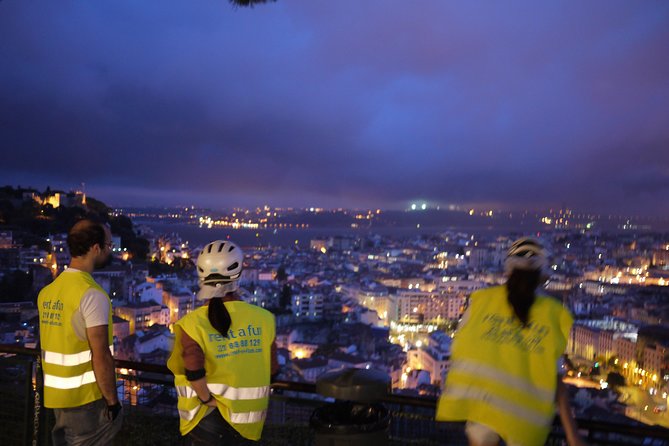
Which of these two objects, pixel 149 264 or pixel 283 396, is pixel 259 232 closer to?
pixel 149 264

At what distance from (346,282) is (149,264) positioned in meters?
20.5

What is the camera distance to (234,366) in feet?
6.54

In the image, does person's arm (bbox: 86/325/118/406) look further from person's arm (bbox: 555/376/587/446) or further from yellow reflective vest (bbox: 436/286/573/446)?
person's arm (bbox: 555/376/587/446)

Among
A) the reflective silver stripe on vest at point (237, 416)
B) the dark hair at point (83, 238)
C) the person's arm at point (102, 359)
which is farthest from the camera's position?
the dark hair at point (83, 238)

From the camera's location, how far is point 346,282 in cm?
5762

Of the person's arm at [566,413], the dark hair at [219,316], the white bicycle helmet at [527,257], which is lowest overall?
the person's arm at [566,413]

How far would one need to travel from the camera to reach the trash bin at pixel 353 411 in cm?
212

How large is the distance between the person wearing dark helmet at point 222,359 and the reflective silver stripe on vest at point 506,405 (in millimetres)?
762

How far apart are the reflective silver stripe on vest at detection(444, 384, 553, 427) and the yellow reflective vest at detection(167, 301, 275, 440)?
760 mm

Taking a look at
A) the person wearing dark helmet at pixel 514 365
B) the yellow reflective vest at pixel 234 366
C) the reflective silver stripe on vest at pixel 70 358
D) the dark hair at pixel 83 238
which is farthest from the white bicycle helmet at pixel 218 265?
the person wearing dark helmet at pixel 514 365

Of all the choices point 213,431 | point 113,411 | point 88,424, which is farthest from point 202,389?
point 88,424

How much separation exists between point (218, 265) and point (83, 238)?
0.72 m

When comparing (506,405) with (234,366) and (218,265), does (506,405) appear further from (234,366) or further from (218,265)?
(218,265)

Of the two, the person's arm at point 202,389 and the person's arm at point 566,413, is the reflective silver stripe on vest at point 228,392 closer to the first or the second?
the person's arm at point 202,389
